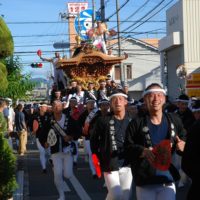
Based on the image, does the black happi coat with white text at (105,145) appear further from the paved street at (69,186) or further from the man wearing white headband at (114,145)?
the paved street at (69,186)

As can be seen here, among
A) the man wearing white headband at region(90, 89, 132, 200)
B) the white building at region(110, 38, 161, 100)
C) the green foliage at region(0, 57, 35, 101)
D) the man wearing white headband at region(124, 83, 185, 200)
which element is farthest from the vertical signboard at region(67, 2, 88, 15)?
the man wearing white headband at region(124, 83, 185, 200)

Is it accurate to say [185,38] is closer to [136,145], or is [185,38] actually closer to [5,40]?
[5,40]

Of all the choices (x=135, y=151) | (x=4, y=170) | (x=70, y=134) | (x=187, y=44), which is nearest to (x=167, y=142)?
(x=135, y=151)

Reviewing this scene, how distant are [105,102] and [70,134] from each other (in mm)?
1047

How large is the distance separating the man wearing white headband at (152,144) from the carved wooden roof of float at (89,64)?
15.2 metres

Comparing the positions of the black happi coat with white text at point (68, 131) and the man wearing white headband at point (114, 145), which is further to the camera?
the black happi coat with white text at point (68, 131)

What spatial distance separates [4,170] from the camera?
774cm

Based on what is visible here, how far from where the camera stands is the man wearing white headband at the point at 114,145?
293 inches

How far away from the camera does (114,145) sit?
24.5 feet

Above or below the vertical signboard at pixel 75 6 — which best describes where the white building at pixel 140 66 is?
below

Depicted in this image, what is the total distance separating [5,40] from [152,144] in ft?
7.49

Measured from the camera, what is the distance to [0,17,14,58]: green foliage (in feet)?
22.0

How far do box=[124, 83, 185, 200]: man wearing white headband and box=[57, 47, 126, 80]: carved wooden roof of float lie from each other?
15229 mm

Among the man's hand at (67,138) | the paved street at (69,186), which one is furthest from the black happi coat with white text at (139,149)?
the paved street at (69,186)
